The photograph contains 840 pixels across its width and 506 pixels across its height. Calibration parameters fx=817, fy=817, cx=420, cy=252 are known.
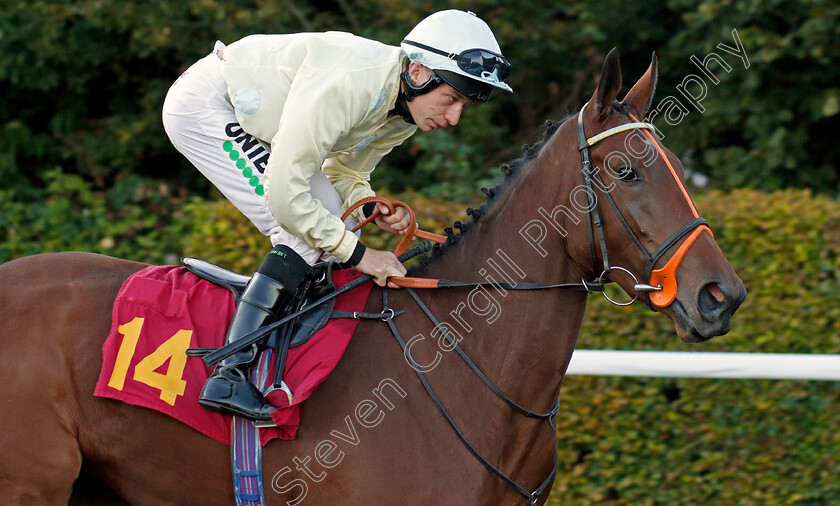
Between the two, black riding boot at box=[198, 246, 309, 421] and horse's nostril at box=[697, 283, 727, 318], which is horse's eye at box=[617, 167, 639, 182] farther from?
black riding boot at box=[198, 246, 309, 421]

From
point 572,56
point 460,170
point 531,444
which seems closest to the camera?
point 531,444

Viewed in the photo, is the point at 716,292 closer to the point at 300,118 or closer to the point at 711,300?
the point at 711,300

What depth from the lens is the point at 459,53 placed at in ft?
9.68

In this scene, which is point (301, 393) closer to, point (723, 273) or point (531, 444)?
point (531, 444)

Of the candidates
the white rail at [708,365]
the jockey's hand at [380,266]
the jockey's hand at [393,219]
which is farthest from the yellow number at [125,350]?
the white rail at [708,365]

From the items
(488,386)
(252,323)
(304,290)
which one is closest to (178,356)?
(252,323)

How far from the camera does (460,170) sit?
648 centimetres

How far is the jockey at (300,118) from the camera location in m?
2.80

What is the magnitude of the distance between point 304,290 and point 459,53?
3.41ft

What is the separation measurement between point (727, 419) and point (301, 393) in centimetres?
282

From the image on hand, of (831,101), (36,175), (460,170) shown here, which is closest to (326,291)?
(460,170)

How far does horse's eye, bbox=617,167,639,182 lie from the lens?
273 cm

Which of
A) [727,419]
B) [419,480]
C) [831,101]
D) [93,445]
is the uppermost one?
[93,445]

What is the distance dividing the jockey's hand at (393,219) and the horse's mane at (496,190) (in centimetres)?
21
